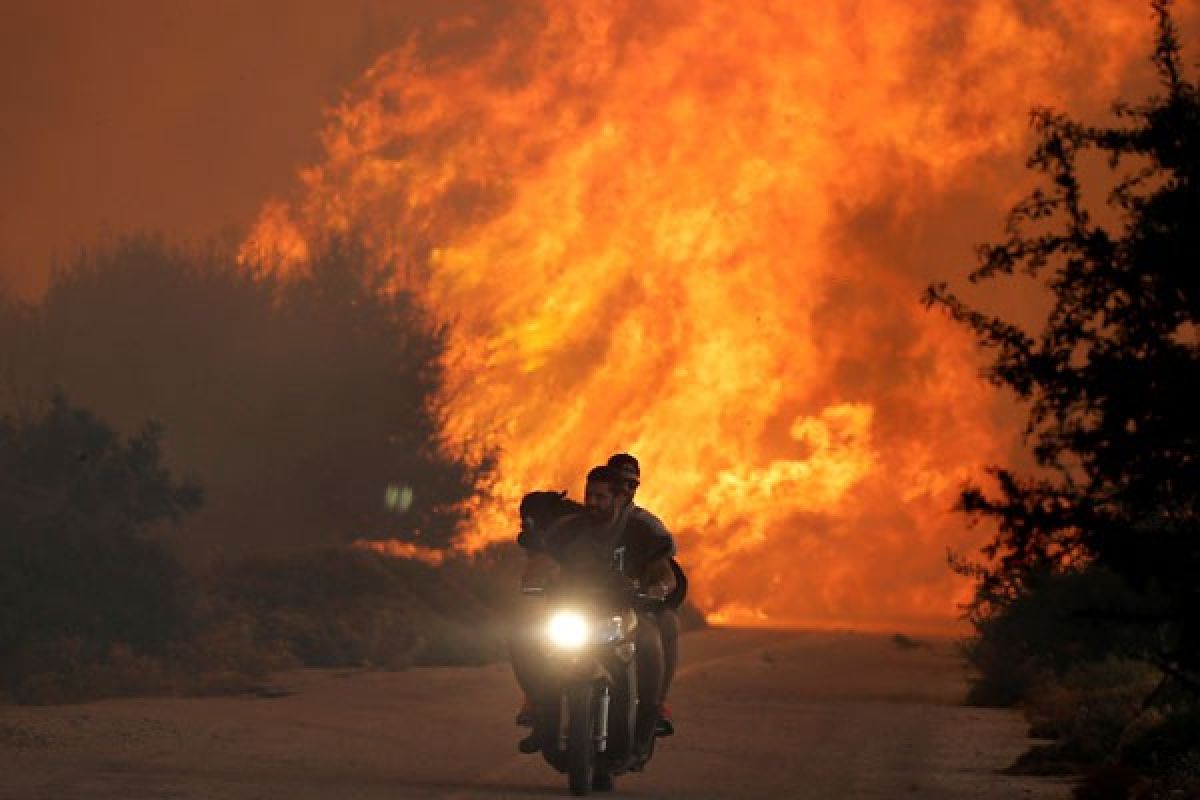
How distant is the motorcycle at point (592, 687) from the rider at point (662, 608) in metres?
0.28

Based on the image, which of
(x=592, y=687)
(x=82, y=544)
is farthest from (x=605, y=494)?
(x=82, y=544)

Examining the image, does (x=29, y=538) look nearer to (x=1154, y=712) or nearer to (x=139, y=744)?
(x=139, y=744)

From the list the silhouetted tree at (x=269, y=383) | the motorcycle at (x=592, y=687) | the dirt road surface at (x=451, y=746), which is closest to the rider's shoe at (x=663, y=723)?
the motorcycle at (x=592, y=687)

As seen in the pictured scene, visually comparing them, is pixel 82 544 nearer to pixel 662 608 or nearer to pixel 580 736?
pixel 662 608

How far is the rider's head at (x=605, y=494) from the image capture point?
17.6m

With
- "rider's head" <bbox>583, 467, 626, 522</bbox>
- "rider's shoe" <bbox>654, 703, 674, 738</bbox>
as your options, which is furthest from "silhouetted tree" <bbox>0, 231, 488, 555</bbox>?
"rider's head" <bbox>583, 467, 626, 522</bbox>

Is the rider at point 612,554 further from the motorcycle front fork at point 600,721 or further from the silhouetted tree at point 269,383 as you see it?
the silhouetted tree at point 269,383

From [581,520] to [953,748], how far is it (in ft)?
27.4

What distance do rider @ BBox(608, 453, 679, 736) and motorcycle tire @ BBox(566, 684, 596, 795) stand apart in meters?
0.89

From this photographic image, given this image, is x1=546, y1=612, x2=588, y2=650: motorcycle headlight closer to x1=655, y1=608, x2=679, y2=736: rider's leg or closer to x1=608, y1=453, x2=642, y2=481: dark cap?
x1=655, y1=608, x2=679, y2=736: rider's leg

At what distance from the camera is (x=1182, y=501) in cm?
1175

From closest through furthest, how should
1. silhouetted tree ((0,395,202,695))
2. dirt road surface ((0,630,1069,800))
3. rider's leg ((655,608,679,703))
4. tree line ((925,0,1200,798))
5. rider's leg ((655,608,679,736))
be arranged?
tree line ((925,0,1200,798)) → dirt road surface ((0,630,1069,800)) → rider's leg ((655,608,679,736)) → rider's leg ((655,608,679,703)) → silhouetted tree ((0,395,202,695))

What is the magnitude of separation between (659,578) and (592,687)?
1219 millimetres

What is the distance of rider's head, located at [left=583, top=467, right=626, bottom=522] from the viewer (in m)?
17.6
